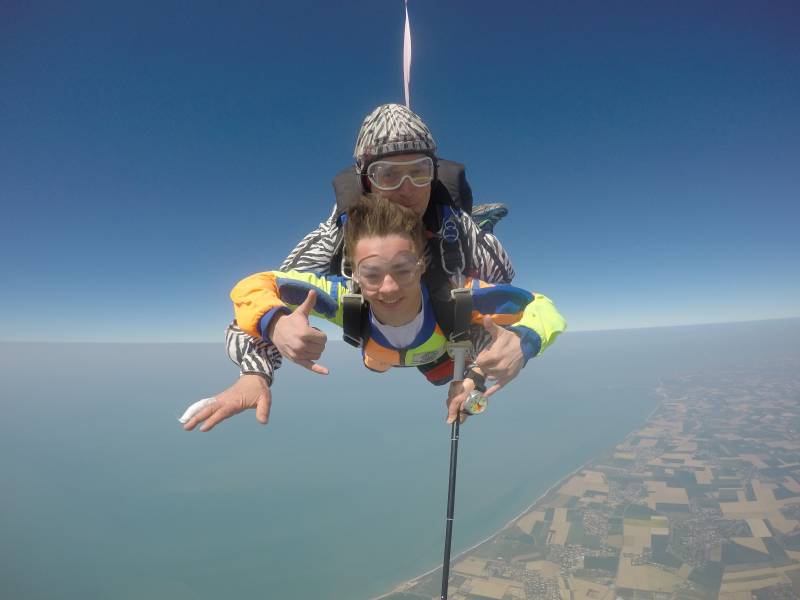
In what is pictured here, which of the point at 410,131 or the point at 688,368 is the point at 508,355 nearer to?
the point at 410,131

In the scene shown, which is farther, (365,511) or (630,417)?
(630,417)

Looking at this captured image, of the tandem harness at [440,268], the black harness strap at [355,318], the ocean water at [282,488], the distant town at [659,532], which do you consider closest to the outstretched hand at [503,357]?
the tandem harness at [440,268]

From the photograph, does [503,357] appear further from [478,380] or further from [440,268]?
[440,268]

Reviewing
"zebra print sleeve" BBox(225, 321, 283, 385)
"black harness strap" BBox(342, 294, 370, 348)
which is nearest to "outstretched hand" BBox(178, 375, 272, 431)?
"zebra print sleeve" BBox(225, 321, 283, 385)

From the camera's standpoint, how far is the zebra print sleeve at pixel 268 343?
165 centimetres

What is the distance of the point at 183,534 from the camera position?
67.2 metres

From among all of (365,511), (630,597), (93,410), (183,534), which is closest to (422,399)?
(365,511)

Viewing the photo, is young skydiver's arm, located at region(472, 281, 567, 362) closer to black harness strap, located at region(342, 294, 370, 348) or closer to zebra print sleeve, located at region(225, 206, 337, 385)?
black harness strap, located at region(342, 294, 370, 348)

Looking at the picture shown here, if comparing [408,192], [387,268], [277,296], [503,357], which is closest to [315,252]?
[277,296]

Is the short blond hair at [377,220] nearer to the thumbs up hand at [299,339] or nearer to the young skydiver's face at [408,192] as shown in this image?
the young skydiver's face at [408,192]

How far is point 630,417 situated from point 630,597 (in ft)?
295

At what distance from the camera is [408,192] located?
1750 millimetres

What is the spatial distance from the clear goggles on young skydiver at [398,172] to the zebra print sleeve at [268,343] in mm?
384

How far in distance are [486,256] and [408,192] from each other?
58 centimetres
